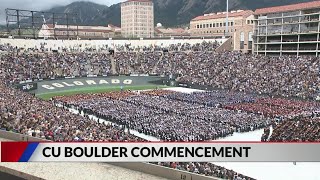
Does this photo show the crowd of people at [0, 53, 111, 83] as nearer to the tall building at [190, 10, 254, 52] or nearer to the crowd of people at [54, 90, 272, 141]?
the crowd of people at [54, 90, 272, 141]

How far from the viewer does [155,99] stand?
43.5 metres

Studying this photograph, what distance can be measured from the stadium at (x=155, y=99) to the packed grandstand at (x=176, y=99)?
11 cm

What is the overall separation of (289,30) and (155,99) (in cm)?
3204

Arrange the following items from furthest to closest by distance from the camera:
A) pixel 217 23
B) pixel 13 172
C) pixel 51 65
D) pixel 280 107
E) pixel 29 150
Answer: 1. pixel 217 23
2. pixel 51 65
3. pixel 280 107
4. pixel 13 172
5. pixel 29 150

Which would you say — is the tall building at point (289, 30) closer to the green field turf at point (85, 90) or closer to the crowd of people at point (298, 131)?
the green field turf at point (85, 90)

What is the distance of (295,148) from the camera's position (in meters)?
9.47

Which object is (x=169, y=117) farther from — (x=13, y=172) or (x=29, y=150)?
(x=29, y=150)

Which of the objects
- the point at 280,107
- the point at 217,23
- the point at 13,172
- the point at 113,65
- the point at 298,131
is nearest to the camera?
the point at 13,172

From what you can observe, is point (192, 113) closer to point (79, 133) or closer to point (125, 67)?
point (79, 133)

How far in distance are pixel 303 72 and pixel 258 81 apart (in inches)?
249

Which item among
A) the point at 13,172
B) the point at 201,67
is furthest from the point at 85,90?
the point at 13,172

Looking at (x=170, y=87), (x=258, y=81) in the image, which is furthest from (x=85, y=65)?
(x=258, y=81)

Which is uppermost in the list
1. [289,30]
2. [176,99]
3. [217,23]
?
[217,23]

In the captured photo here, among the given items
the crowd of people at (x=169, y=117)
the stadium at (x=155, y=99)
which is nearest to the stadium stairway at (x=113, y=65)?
the stadium at (x=155, y=99)
